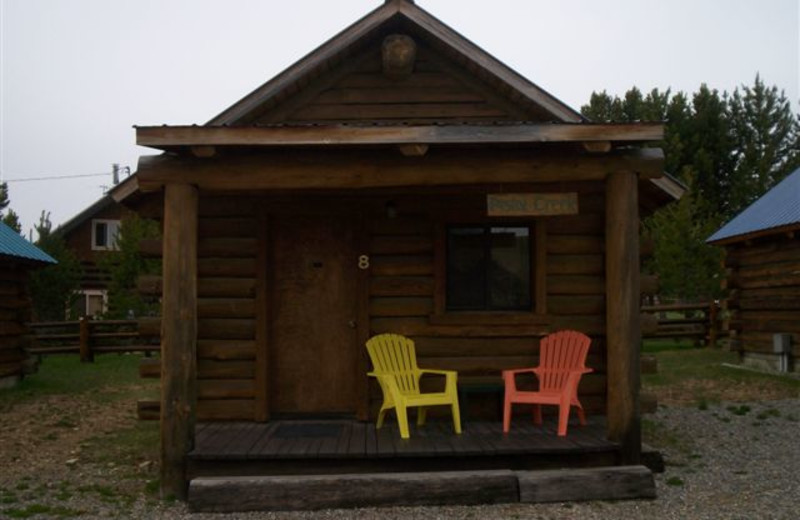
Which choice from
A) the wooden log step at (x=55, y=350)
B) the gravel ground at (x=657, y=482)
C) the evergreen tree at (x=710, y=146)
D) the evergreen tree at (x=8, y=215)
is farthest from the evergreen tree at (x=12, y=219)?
the evergreen tree at (x=710, y=146)

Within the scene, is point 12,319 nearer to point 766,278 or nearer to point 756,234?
point 756,234

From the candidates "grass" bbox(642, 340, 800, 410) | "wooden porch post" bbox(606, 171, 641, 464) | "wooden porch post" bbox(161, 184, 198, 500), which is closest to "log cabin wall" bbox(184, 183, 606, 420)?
"wooden porch post" bbox(606, 171, 641, 464)

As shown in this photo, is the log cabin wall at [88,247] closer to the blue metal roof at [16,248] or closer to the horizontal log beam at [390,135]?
the blue metal roof at [16,248]

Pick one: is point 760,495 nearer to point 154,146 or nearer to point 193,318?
point 193,318

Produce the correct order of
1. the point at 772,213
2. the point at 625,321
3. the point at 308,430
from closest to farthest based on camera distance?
the point at 625,321 → the point at 308,430 → the point at 772,213

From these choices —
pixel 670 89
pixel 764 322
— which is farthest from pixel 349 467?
→ pixel 670 89

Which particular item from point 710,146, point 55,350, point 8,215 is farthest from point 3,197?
point 710,146

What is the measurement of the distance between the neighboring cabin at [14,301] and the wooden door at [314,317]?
7402mm

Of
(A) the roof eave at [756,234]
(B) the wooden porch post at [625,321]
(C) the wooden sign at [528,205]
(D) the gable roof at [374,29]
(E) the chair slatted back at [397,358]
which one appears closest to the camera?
(B) the wooden porch post at [625,321]

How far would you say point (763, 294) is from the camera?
14586 millimetres

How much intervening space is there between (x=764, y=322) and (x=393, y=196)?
992 centimetres

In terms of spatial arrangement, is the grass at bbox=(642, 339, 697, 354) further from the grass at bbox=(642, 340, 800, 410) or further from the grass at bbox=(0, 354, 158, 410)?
the grass at bbox=(0, 354, 158, 410)

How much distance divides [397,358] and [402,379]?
20 cm

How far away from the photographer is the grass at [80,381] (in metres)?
12.5
